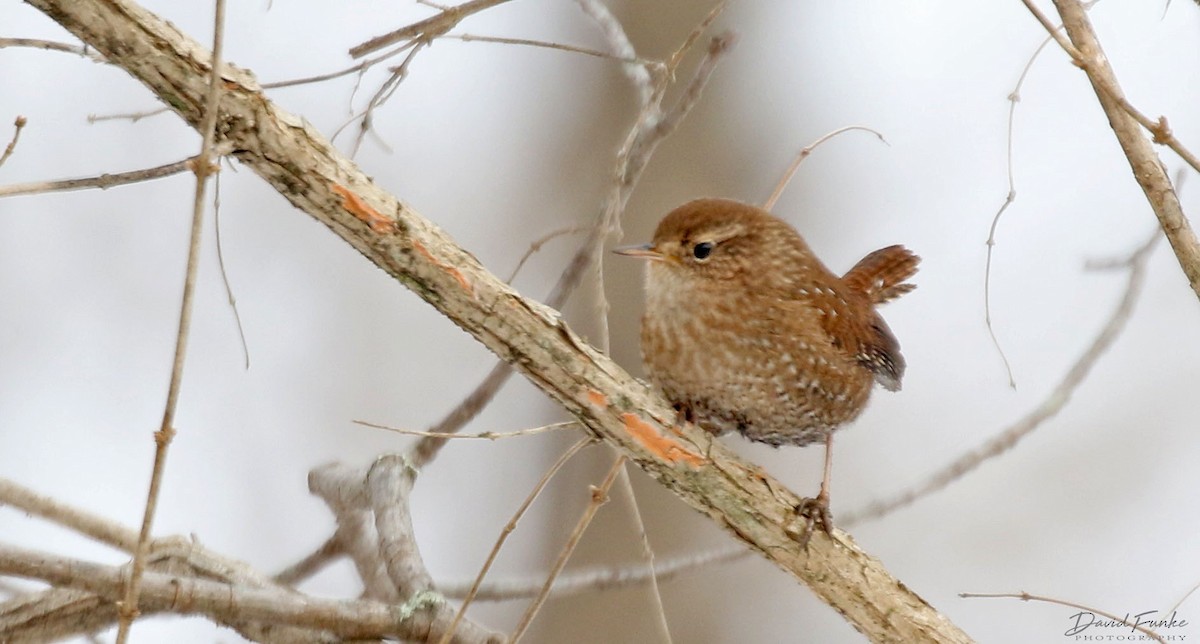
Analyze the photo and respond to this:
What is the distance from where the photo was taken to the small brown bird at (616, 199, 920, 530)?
278 centimetres

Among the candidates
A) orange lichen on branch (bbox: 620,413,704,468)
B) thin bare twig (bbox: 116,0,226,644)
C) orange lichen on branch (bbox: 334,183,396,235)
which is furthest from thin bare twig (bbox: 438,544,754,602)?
thin bare twig (bbox: 116,0,226,644)

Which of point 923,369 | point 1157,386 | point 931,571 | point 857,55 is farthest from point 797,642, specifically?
point 857,55

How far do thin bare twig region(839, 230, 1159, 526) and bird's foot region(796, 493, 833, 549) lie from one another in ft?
1.63

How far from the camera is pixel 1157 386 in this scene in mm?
5512

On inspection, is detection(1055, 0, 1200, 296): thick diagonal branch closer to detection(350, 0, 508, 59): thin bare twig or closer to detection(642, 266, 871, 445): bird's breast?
detection(642, 266, 871, 445): bird's breast

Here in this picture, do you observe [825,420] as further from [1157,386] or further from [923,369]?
[1157,386]

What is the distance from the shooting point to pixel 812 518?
8.07 feet

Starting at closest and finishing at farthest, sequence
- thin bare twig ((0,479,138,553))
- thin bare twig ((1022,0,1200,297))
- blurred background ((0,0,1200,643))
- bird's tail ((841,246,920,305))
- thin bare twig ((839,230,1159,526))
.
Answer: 1. thin bare twig ((1022,0,1200,297))
2. thin bare twig ((0,479,138,553))
3. thin bare twig ((839,230,1159,526))
4. bird's tail ((841,246,920,305))
5. blurred background ((0,0,1200,643))

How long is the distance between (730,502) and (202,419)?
3.28 m

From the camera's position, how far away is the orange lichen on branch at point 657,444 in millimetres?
2361

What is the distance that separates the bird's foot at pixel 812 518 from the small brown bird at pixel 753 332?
0.23 metres

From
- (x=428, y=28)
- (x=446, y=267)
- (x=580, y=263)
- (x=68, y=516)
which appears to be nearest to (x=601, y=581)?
(x=580, y=263)
